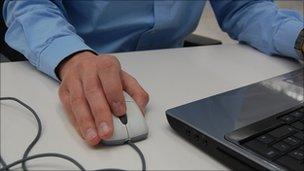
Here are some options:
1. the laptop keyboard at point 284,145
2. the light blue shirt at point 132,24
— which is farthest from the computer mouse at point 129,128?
the light blue shirt at point 132,24

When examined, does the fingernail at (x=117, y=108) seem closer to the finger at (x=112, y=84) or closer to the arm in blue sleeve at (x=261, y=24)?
the finger at (x=112, y=84)

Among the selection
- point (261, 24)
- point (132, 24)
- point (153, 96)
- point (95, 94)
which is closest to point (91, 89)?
point (95, 94)

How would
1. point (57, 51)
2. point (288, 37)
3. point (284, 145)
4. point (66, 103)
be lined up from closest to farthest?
1. point (284, 145)
2. point (66, 103)
3. point (57, 51)
4. point (288, 37)

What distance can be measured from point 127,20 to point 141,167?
498 mm

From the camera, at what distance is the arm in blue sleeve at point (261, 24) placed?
2.59 ft

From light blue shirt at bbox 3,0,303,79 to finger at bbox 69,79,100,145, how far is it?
0.17 m

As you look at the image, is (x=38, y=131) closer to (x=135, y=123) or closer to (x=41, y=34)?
(x=135, y=123)

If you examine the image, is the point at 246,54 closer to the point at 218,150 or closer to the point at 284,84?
the point at 284,84

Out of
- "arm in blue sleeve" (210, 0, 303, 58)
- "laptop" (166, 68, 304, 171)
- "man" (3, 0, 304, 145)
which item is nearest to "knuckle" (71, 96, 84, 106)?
"man" (3, 0, 304, 145)

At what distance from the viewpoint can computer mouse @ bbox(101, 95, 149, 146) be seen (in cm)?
41

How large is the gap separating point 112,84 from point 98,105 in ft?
0.11

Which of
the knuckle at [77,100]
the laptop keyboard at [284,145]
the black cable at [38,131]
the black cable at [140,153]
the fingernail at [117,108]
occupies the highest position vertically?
the laptop keyboard at [284,145]

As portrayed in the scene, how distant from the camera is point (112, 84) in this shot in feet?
1.46

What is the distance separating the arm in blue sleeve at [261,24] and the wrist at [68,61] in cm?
43
